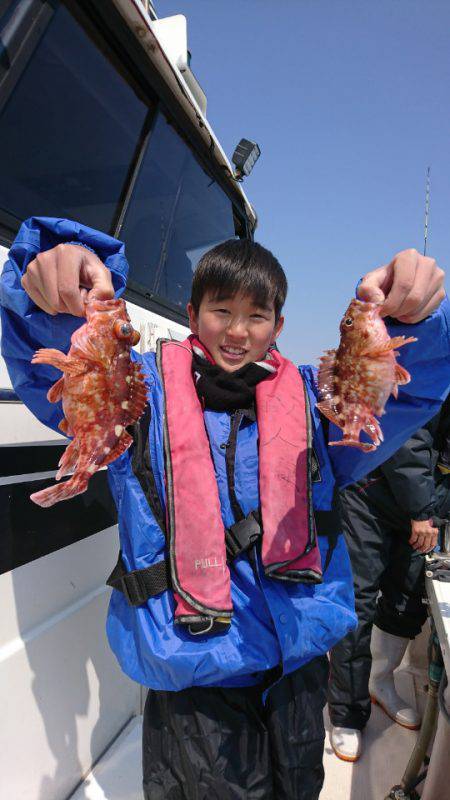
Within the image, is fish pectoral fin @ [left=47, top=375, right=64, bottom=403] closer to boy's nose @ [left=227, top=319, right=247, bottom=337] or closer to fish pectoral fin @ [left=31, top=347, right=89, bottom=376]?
fish pectoral fin @ [left=31, top=347, right=89, bottom=376]

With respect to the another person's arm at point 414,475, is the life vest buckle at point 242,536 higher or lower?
lower

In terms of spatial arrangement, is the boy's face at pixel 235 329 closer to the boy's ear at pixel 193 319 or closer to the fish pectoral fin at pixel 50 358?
the boy's ear at pixel 193 319

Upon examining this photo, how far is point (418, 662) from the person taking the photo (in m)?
4.10

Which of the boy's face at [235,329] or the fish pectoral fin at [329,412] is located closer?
the fish pectoral fin at [329,412]

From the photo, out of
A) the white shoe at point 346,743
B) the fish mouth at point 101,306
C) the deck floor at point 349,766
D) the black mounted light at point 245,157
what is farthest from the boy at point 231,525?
the black mounted light at point 245,157

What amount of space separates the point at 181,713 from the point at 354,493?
2.15 metres

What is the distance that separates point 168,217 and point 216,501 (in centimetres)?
252

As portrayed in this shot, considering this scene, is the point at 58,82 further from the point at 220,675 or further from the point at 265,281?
the point at 220,675

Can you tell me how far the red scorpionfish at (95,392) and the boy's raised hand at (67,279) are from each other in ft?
0.14

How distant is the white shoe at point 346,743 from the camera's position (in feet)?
10.1

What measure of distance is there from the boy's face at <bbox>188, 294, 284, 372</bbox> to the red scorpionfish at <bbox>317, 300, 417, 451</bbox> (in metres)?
0.43

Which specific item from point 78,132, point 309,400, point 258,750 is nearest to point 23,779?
point 258,750

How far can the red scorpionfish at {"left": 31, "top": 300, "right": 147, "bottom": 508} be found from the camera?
126 centimetres

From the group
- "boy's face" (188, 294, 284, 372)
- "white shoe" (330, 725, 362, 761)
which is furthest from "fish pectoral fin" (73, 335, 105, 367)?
"white shoe" (330, 725, 362, 761)
